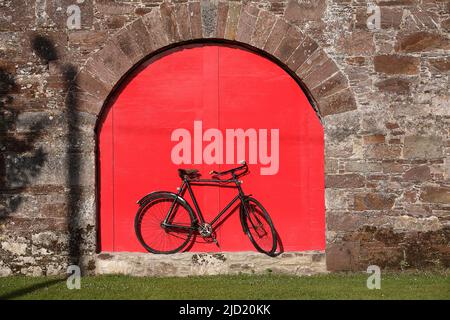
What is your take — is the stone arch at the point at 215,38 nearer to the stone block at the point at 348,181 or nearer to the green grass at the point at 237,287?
the stone block at the point at 348,181

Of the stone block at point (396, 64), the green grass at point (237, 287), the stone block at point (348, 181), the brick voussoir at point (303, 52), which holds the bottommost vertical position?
the green grass at point (237, 287)

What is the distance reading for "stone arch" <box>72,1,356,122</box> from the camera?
7.59 meters

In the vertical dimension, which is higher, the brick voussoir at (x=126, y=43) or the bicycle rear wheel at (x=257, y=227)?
the brick voussoir at (x=126, y=43)

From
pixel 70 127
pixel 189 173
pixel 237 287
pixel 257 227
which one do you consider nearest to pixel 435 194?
pixel 257 227

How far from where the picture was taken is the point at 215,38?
7648 millimetres

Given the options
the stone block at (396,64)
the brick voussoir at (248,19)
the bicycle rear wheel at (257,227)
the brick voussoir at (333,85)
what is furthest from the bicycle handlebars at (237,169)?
the stone block at (396,64)

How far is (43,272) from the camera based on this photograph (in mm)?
7645

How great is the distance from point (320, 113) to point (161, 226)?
2272mm

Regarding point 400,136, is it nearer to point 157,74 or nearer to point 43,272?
point 157,74

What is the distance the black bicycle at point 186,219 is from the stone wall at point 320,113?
2.07ft

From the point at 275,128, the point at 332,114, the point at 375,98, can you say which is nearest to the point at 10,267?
the point at 275,128

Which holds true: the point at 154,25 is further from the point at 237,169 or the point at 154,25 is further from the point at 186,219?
the point at 186,219

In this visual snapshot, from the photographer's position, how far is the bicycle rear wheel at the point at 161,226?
781 centimetres

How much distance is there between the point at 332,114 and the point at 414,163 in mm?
1087
